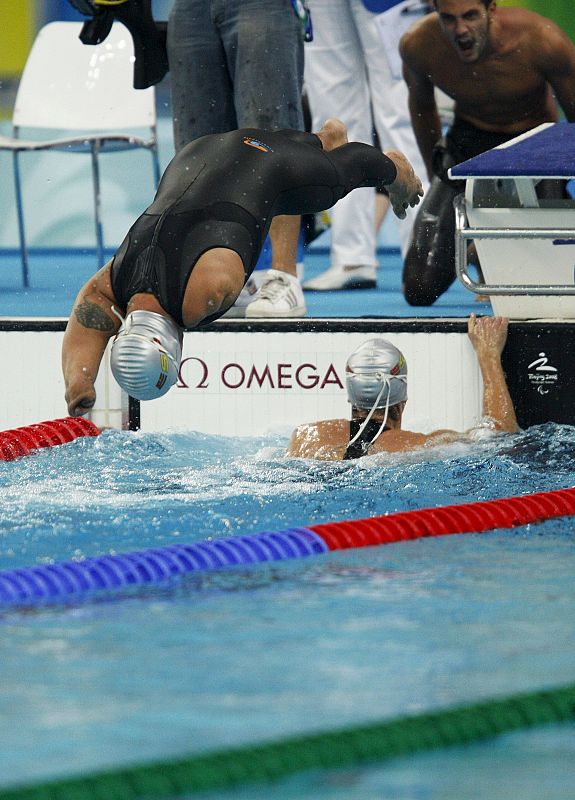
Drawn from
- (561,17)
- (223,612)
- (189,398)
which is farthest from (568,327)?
(561,17)

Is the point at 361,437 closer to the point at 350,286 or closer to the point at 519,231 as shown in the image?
the point at 519,231

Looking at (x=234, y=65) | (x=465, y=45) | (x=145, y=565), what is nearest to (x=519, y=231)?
(x=234, y=65)

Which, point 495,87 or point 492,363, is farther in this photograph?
point 495,87

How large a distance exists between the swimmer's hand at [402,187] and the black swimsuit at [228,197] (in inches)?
1.7

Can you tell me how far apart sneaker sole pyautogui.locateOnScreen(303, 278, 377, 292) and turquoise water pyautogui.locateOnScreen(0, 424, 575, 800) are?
2.35 meters

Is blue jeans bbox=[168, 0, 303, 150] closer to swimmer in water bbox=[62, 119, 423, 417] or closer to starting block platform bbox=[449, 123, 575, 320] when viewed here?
starting block platform bbox=[449, 123, 575, 320]

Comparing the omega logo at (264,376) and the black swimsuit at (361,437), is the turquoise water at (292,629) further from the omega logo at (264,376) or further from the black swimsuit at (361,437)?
the omega logo at (264,376)

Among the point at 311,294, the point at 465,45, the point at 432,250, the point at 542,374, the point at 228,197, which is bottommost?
the point at 542,374

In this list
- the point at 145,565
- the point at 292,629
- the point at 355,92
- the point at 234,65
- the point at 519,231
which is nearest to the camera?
the point at 292,629

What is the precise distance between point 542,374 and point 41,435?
178cm

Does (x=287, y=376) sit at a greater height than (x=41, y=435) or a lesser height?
greater

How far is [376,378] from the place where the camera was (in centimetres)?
466

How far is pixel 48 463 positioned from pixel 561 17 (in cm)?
530

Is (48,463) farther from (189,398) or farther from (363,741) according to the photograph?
(363,741)
